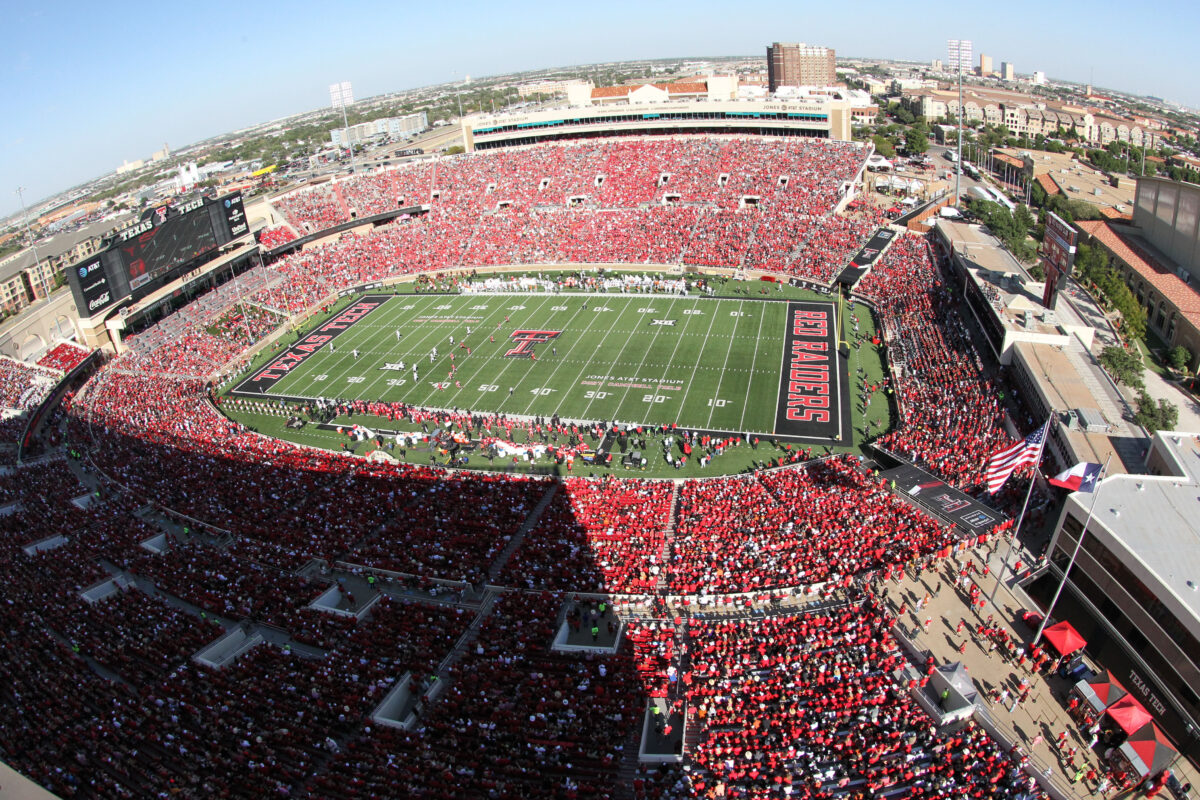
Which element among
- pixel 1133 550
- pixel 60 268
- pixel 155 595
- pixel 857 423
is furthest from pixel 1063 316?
pixel 60 268

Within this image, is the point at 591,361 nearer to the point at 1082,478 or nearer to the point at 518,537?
the point at 518,537

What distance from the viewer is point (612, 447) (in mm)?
28859

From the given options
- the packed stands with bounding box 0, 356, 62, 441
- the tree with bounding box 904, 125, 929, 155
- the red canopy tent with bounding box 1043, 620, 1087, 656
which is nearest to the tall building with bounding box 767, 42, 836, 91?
the tree with bounding box 904, 125, 929, 155

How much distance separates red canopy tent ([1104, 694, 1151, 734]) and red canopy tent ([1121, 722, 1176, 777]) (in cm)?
9

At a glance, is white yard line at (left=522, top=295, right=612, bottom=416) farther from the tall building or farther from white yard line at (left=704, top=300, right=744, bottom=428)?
the tall building

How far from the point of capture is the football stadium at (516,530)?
14.3m

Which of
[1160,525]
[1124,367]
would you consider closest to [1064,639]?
[1160,525]

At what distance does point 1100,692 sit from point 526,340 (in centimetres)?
2974

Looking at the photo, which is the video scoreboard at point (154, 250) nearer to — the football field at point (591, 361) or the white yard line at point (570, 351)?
Result: the football field at point (591, 361)

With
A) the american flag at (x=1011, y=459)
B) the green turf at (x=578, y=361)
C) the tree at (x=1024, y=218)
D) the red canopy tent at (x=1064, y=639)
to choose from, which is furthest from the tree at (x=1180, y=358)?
the red canopy tent at (x=1064, y=639)

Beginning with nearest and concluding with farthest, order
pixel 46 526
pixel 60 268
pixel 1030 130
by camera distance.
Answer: pixel 46 526
pixel 60 268
pixel 1030 130

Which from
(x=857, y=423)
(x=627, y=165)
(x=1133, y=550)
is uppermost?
(x=627, y=165)

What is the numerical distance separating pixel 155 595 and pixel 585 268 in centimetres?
3413

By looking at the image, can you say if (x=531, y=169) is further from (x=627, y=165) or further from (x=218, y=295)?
(x=218, y=295)
